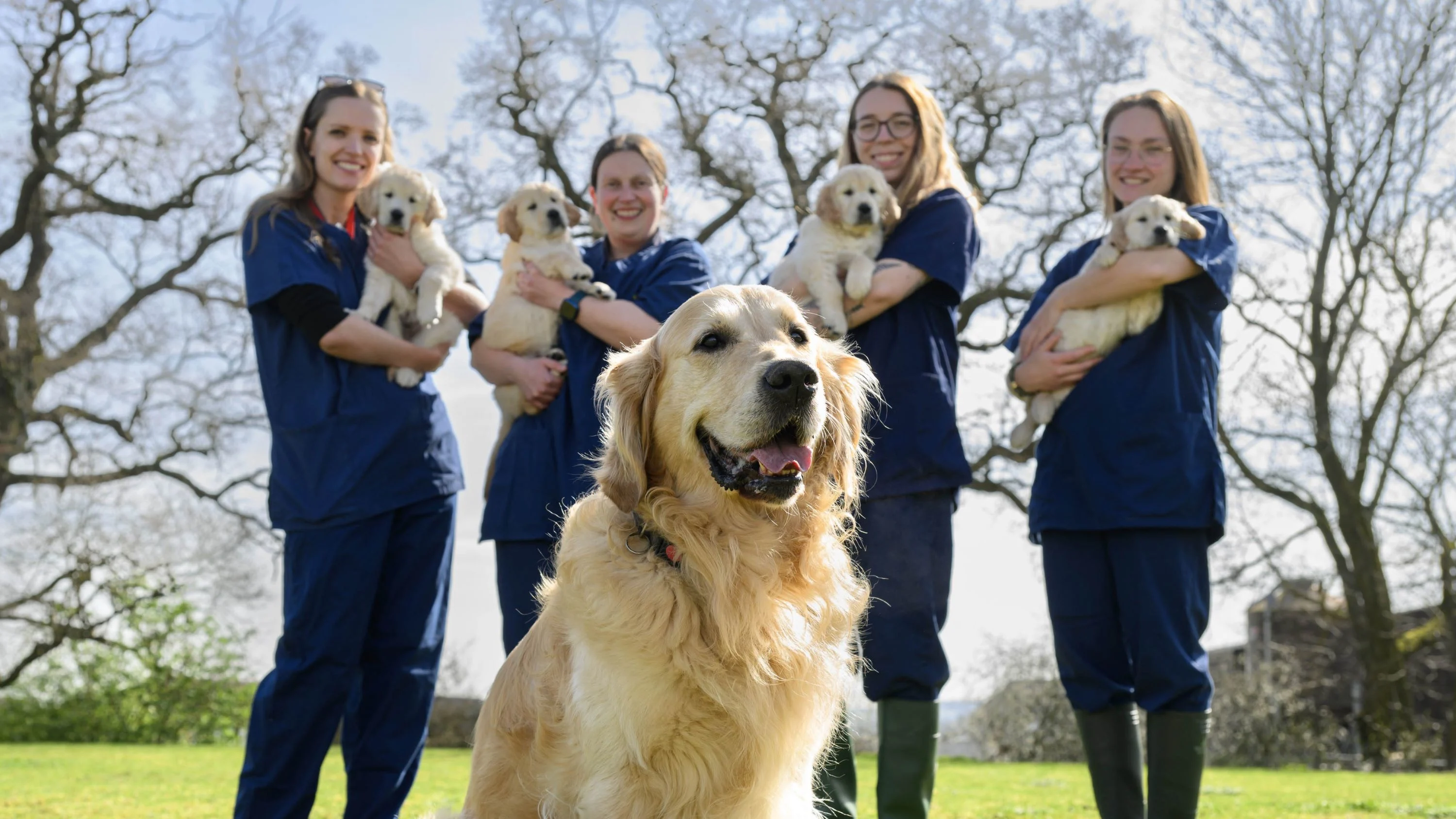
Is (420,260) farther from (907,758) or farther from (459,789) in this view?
(459,789)

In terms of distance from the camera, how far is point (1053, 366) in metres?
3.81

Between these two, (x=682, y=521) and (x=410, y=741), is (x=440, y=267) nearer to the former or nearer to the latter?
(x=410, y=741)

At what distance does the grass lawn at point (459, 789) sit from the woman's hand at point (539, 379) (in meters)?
1.70

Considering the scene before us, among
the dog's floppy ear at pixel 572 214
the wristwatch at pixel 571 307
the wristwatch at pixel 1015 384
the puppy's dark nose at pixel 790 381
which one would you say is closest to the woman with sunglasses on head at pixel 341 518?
the wristwatch at pixel 571 307

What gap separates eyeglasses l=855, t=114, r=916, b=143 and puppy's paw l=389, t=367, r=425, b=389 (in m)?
1.68

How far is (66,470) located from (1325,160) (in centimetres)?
1536

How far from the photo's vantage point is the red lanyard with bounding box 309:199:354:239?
3961 millimetres

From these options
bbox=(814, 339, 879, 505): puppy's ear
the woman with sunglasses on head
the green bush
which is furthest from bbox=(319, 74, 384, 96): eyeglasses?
the green bush

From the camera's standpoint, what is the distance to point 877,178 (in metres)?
4.05

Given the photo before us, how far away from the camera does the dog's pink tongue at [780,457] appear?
2.48 meters

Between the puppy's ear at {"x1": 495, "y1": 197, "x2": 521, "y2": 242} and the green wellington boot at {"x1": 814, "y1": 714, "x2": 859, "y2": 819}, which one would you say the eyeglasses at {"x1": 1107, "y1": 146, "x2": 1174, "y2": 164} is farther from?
the puppy's ear at {"x1": 495, "y1": 197, "x2": 521, "y2": 242}

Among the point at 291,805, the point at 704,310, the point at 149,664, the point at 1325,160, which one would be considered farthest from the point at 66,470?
the point at 1325,160

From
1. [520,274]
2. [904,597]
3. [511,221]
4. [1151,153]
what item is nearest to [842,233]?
[1151,153]

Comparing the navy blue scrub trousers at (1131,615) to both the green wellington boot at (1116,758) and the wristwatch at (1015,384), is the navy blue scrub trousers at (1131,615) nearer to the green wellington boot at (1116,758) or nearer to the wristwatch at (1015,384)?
the green wellington boot at (1116,758)
